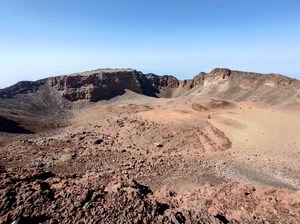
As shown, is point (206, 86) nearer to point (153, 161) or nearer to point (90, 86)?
point (90, 86)

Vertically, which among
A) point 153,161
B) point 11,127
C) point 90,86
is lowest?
point 153,161

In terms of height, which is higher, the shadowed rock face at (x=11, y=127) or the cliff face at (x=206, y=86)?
the cliff face at (x=206, y=86)

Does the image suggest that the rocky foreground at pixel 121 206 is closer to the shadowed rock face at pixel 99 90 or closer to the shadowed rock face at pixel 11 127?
the shadowed rock face at pixel 11 127

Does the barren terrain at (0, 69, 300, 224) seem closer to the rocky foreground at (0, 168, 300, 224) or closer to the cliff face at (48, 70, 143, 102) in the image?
the rocky foreground at (0, 168, 300, 224)

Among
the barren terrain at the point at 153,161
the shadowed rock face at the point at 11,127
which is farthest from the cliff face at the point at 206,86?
the shadowed rock face at the point at 11,127

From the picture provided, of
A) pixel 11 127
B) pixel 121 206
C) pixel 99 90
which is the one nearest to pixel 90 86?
pixel 99 90

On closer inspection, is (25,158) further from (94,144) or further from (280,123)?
(280,123)

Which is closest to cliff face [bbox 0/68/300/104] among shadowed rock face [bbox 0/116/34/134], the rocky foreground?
shadowed rock face [bbox 0/116/34/134]
